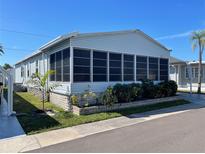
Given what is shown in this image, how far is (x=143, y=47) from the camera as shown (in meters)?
14.3

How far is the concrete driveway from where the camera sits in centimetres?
523

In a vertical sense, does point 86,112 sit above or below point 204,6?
below

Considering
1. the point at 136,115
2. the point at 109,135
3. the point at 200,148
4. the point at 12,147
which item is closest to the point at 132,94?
the point at 136,115

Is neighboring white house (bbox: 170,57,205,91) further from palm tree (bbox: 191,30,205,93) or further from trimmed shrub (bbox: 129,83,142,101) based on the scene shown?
trimmed shrub (bbox: 129,83,142,101)

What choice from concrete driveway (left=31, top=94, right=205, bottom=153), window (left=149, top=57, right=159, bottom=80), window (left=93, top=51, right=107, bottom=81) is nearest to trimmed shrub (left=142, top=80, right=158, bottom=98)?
window (left=149, top=57, right=159, bottom=80)

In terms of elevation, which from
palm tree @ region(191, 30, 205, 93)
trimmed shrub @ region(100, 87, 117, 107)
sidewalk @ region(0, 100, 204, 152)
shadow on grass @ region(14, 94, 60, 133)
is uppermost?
palm tree @ region(191, 30, 205, 93)

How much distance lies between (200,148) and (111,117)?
4.51 meters

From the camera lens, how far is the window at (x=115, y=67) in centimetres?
1251

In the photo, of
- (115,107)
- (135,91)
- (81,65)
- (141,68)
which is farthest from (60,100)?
(141,68)

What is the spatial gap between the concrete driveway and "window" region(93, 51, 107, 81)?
4.72 meters

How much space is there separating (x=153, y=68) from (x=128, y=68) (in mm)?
2659

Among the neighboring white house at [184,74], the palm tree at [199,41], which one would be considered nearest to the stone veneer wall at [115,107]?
the palm tree at [199,41]

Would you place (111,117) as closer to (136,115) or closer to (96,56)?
(136,115)

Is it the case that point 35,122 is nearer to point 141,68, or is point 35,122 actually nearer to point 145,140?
point 145,140
